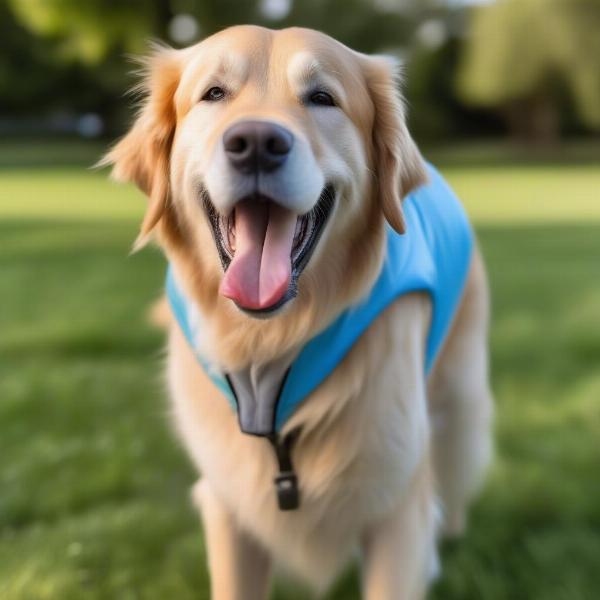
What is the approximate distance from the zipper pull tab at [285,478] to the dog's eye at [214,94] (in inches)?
34.2

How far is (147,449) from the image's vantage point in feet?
12.0

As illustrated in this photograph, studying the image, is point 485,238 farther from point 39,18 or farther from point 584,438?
point 39,18

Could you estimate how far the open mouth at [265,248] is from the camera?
1857mm

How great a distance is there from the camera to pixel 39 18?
2014 centimetres

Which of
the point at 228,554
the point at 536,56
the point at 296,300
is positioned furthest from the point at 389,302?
the point at 536,56

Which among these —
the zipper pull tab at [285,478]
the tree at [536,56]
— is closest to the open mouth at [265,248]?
the zipper pull tab at [285,478]

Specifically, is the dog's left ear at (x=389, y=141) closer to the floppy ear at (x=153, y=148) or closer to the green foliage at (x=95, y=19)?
the floppy ear at (x=153, y=148)

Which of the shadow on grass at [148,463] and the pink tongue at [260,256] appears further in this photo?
the shadow on grass at [148,463]

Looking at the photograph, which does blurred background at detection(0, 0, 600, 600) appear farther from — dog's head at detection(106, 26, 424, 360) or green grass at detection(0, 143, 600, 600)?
dog's head at detection(106, 26, 424, 360)

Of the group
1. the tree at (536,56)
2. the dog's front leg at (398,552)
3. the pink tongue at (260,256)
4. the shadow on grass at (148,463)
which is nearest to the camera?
the pink tongue at (260,256)

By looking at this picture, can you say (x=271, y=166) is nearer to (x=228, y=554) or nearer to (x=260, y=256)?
(x=260, y=256)

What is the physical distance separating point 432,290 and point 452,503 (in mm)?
1141

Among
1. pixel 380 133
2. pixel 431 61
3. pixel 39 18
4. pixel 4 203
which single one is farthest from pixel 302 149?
pixel 431 61

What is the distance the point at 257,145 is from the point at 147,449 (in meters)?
2.27
